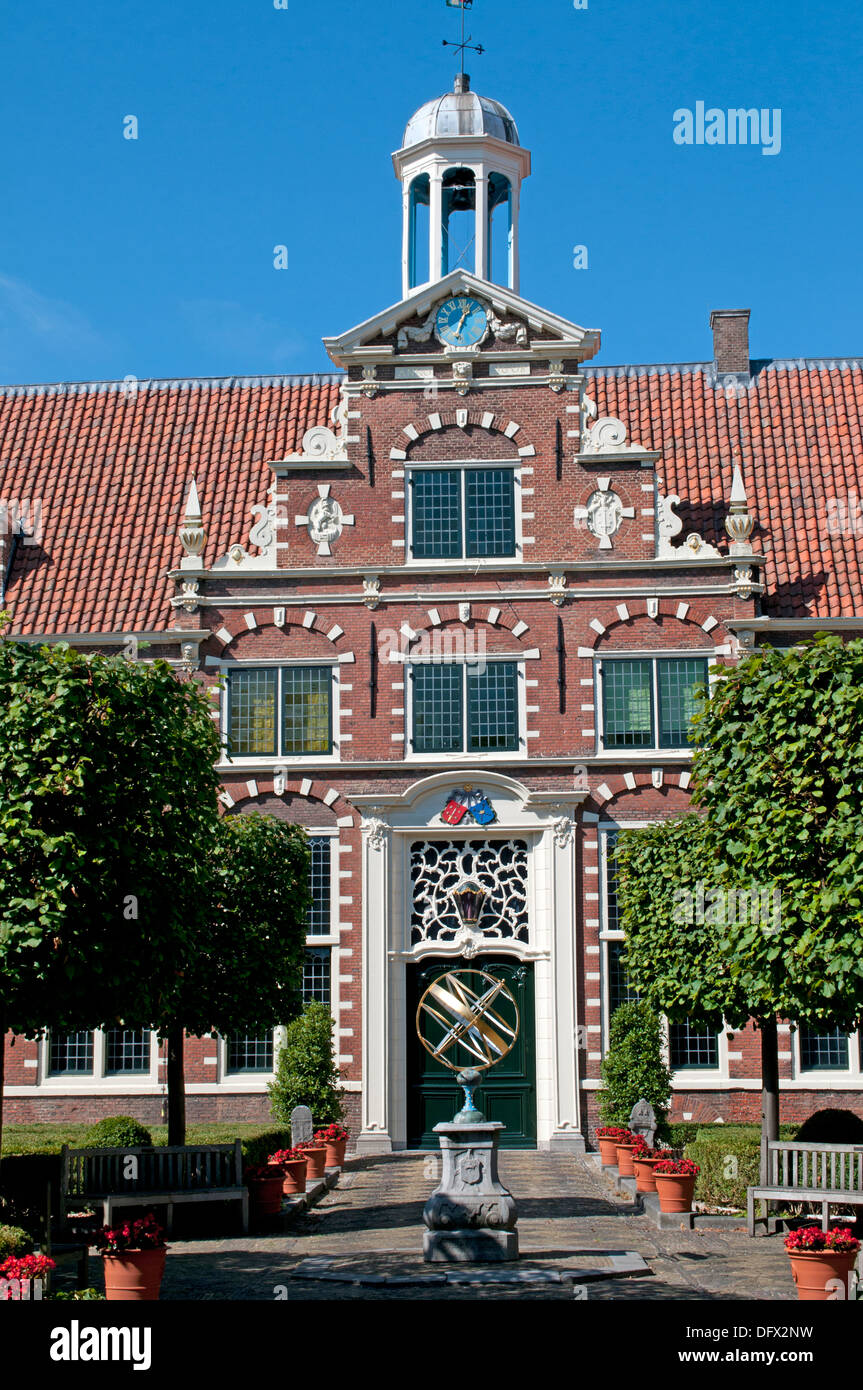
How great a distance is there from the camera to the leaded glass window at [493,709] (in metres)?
32.1

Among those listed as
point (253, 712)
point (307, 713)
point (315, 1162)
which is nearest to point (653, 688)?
point (307, 713)

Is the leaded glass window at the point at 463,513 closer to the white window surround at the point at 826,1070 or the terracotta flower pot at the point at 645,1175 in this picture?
the white window surround at the point at 826,1070

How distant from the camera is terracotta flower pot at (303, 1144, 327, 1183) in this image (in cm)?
2644

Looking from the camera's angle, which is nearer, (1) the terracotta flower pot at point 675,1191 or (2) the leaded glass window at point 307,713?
(1) the terracotta flower pot at point 675,1191

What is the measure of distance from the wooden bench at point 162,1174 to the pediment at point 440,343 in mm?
17748

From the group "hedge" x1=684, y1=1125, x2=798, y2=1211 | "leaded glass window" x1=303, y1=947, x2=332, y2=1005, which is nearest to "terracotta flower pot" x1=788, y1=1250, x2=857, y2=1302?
"hedge" x1=684, y1=1125, x2=798, y2=1211

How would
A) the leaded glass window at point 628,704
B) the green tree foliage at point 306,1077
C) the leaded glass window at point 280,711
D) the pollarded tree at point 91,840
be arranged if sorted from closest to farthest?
the pollarded tree at point 91,840
the green tree foliage at point 306,1077
the leaded glass window at point 628,704
the leaded glass window at point 280,711

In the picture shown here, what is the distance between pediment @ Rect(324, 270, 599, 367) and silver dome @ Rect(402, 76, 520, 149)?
3854mm

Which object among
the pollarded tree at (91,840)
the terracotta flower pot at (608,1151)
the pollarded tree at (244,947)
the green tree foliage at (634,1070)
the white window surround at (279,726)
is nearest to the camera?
the pollarded tree at (91,840)

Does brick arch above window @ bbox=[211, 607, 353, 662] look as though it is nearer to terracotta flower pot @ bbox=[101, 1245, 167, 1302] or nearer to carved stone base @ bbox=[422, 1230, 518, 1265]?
carved stone base @ bbox=[422, 1230, 518, 1265]

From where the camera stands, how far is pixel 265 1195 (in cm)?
2211

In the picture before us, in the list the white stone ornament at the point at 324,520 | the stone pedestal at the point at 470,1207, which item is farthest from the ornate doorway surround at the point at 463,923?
the stone pedestal at the point at 470,1207

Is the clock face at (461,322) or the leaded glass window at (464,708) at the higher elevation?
the clock face at (461,322)

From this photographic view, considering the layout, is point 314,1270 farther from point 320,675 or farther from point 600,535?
point 600,535
